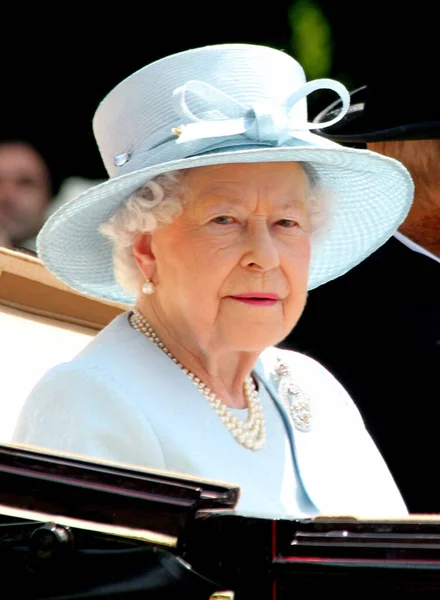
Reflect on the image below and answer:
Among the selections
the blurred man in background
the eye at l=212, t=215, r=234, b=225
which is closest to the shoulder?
the eye at l=212, t=215, r=234, b=225

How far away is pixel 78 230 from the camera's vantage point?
2.61 m

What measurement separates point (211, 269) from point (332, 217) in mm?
382

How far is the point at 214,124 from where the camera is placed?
2410 mm

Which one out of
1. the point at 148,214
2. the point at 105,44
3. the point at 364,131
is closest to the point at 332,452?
the point at 148,214

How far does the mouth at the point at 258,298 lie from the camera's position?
8.09ft

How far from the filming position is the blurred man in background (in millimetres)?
4922

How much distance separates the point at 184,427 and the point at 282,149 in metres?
0.53

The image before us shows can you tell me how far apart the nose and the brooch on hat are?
1.17ft

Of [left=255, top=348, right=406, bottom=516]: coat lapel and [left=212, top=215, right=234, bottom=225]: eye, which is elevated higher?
[left=212, top=215, right=234, bottom=225]: eye

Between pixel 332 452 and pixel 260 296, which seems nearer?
pixel 260 296

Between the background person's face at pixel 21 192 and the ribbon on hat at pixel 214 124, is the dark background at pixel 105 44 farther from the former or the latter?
the ribbon on hat at pixel 214 124

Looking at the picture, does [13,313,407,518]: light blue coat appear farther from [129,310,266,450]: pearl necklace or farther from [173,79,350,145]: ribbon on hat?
[173,79,350,145]: ribbon on hat

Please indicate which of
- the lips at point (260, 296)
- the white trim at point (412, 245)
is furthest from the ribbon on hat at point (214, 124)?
the white trim at point (412, 245)

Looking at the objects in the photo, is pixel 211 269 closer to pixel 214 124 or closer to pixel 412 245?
pixel 214 124
